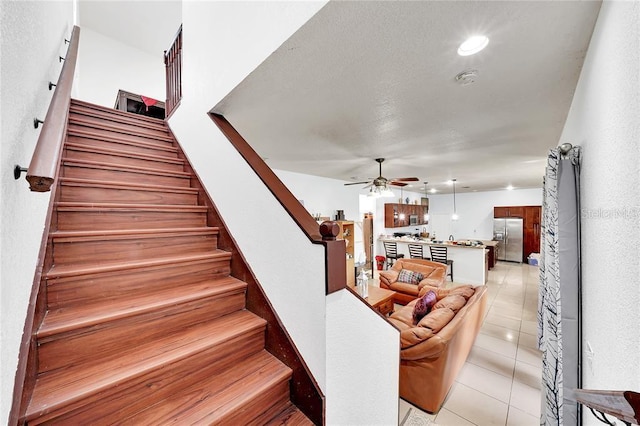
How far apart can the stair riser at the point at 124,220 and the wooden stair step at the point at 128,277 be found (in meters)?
0.34

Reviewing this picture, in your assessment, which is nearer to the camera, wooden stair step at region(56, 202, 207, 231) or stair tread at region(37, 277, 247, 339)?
stair tread at region(37, 277, 247, 339)

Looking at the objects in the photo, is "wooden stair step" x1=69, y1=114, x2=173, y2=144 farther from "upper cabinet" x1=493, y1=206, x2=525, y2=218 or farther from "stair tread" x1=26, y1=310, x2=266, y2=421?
"upper cabinet" x1=493, y1=206, x2=525, y2=218

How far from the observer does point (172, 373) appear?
1.14 m

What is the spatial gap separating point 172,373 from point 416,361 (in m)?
2.01

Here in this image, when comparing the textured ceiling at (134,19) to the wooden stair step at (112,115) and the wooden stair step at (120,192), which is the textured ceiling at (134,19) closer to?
the wooden stair step at (112,115)

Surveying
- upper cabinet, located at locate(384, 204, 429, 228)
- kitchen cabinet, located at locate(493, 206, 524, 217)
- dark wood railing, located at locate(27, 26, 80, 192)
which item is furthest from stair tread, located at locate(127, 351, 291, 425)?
kitchen cabinet, located at locate(493, 206, 524, 217)

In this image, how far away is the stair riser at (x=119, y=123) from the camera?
92.9 inches

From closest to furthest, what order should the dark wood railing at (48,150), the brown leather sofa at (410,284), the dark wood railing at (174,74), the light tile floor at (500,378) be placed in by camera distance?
the dark wood railing at (48,150)
the light tile floor at (500,378)
the dark wood railing at (174,74)
the brown leather sofa at (410,284)

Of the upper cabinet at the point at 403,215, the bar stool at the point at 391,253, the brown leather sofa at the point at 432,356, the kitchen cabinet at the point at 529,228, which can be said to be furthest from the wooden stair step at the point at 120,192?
the kitchen cabinet at the point at 529,228

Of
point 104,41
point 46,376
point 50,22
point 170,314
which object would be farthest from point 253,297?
point 104,41

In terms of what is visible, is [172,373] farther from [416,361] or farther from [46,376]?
[416,361]

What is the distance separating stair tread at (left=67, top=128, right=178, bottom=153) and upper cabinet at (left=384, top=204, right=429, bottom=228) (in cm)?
623

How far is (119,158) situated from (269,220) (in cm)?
173

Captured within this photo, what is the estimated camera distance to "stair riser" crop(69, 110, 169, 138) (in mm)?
2359
